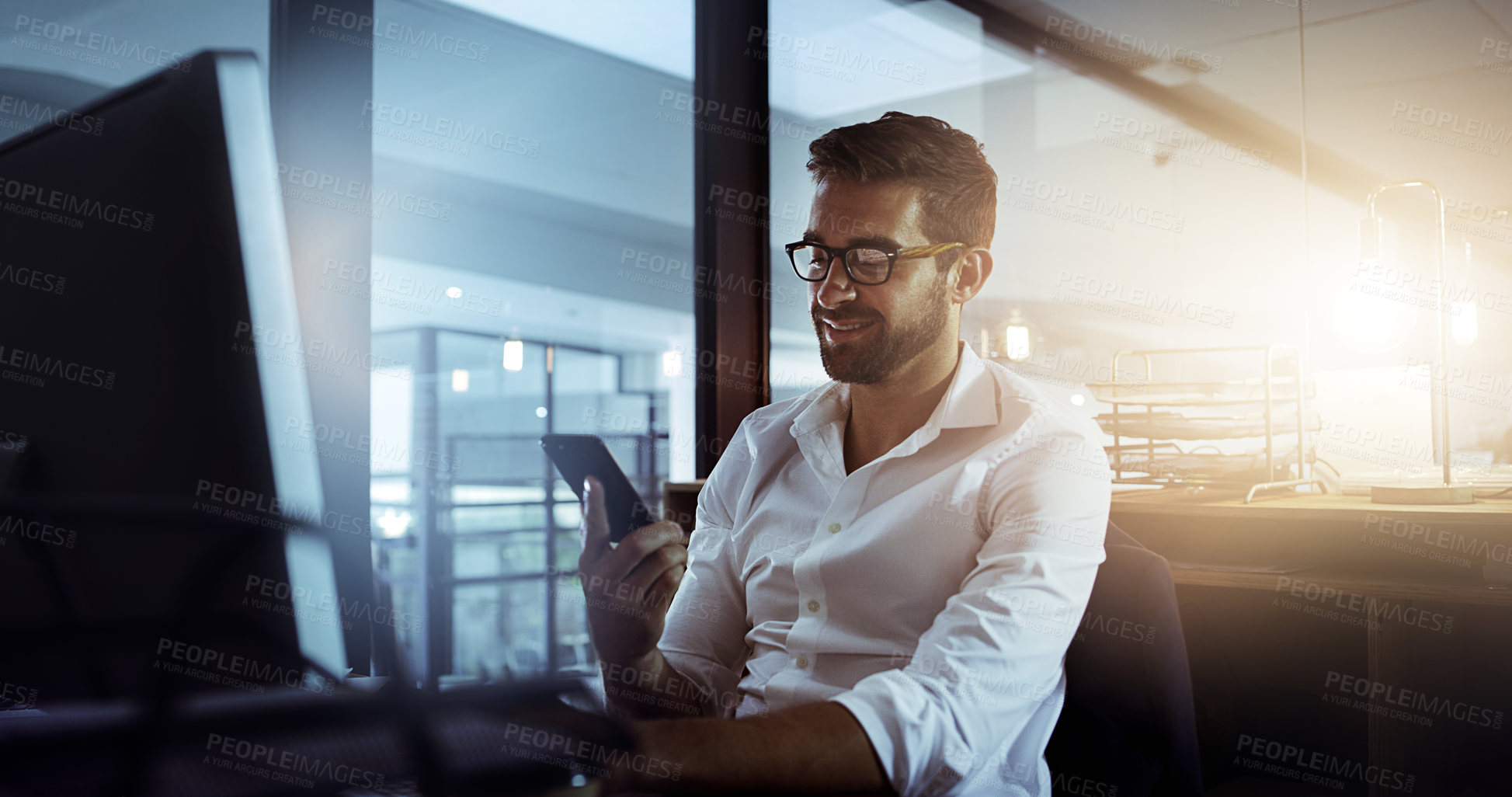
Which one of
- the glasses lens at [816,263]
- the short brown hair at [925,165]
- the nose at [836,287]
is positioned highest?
the short brown hair at [925,165]

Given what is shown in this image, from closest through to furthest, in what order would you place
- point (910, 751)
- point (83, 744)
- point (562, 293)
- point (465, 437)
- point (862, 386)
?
1. point (83, 744)
2. point (910, 751)
3. point (862, 386)
4. point (465, 437)
5. point (562, 293)

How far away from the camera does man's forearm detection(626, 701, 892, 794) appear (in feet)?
2.41

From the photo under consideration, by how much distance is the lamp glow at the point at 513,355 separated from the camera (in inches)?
123

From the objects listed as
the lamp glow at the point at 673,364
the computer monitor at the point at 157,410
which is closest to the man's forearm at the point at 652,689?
the computer monitor at the point at 157,410

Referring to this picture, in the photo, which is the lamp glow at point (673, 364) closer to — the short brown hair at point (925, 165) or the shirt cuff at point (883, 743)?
the short brown hair at point (925, 165)

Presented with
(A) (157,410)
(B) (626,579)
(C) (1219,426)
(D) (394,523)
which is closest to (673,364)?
(D) (394,523)

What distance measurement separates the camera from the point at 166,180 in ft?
1.09

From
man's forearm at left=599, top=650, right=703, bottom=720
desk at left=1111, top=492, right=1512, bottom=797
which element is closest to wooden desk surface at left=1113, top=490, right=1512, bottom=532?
desk at left=1111, top=492, right=1512, bottom=797

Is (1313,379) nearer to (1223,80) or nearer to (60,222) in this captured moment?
(1223,80)

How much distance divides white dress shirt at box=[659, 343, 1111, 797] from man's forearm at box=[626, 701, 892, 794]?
0.02 m

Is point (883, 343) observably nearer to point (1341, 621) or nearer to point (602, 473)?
point (602, 473)

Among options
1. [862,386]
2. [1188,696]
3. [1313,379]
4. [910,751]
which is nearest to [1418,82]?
[1313,379]

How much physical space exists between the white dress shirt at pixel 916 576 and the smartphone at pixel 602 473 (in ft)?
0.99

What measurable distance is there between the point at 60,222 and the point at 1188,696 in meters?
1.18
